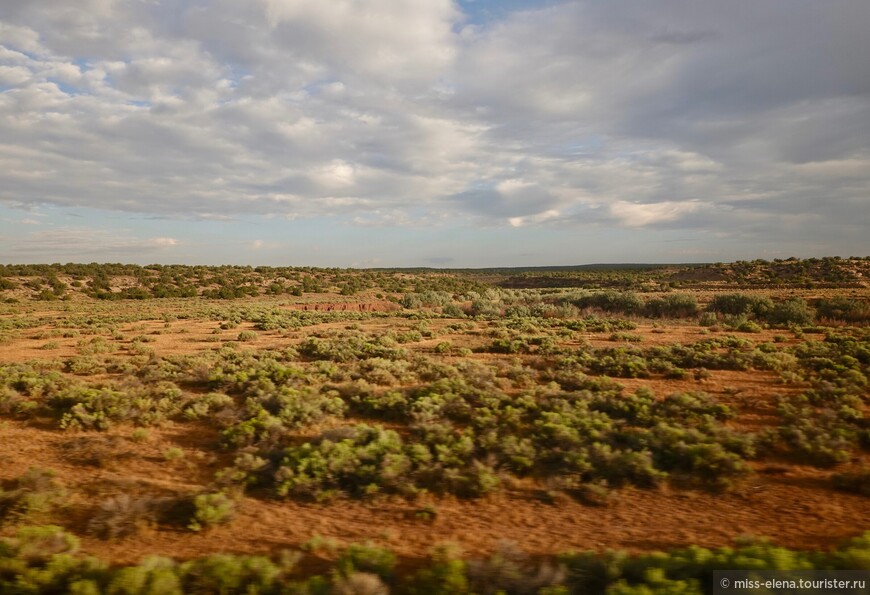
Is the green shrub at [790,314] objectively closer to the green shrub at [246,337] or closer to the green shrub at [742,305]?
the green shrub at [742,305]

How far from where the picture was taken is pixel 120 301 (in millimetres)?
45094

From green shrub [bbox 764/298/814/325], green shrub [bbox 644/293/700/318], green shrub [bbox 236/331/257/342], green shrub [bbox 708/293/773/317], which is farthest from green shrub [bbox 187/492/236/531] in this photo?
green shrub [bbox 644/293/700/318]

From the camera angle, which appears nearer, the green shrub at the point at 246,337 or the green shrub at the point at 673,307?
the green shrub at the point at 246,337

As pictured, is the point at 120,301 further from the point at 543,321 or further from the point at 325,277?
the point at 543,321

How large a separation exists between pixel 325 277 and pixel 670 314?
50.6 metres

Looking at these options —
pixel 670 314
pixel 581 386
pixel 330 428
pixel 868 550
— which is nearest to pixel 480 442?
pixel 330 428

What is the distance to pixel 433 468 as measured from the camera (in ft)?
23.4

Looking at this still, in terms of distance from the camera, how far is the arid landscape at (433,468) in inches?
185

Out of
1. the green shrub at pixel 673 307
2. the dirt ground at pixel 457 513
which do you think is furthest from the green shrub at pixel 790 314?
the dirt ground at pixel 457 513

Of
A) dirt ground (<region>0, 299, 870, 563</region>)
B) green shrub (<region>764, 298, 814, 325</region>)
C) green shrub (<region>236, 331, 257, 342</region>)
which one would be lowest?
dirt ground (<region>0, 299, 870, 563</region>)

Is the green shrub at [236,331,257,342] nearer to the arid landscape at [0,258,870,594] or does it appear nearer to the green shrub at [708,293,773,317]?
the arid landscape at [0,258,870,594]

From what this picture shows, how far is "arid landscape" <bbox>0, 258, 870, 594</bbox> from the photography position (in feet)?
15.4

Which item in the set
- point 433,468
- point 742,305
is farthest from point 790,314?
point 433,468

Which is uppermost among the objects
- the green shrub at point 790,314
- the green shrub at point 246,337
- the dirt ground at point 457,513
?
the green shrub at point 790,314
